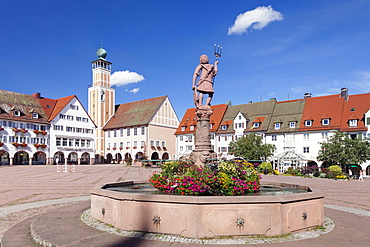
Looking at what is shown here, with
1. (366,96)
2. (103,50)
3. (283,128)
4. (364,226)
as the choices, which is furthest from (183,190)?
(103,50)

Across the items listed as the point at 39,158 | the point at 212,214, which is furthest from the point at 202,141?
the point at 39,158

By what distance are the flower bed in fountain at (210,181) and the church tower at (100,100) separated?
6267cm

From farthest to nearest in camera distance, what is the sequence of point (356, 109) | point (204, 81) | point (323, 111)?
point (323, 111) → point (356, 109) → point (204, 81)

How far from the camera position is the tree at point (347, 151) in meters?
35.4

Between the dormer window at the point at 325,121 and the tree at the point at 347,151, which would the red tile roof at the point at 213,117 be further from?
the tree at the point at 347,151

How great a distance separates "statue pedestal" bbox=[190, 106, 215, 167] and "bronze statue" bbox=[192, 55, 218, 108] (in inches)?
18.0

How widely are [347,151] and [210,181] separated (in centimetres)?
3339

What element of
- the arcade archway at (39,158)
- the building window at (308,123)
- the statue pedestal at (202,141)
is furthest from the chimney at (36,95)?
the statue pedestal at (202,141)

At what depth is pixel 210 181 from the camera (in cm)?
764

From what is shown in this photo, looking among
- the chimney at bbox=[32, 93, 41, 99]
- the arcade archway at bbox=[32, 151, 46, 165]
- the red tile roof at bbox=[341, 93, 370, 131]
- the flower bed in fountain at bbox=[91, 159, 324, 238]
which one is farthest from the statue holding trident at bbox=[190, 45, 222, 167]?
the chimney at bbox=[32, 93, 41, 99]

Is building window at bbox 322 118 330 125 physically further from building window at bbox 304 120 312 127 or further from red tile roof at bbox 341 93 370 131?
red tile roof at bbox 341 93 370 131

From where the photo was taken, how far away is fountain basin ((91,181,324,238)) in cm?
661

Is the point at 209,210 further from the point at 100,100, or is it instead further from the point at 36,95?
the point at 100,100

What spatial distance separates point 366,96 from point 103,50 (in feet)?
186
